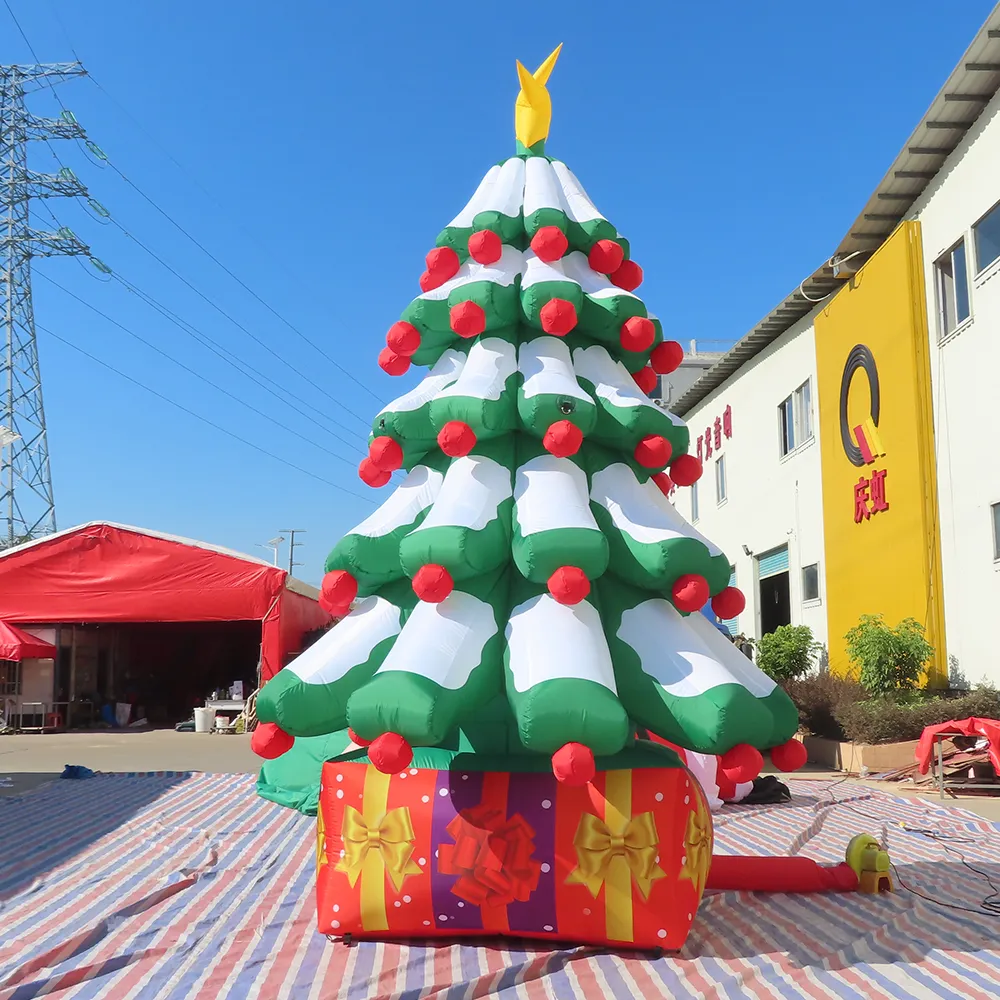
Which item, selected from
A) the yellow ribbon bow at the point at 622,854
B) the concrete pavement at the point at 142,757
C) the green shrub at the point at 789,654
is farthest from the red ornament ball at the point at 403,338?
the green shrub at the point at 789,654

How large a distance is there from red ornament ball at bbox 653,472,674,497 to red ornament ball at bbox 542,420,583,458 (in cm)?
103

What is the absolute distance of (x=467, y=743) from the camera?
5.15 meters

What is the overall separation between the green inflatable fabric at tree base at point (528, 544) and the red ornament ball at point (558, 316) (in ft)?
0.04

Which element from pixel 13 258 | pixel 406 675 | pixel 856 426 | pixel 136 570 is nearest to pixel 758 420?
pixel 856 426

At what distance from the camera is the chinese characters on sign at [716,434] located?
2380cm

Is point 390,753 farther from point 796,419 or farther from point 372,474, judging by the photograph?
point 796,419

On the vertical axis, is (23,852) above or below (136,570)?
below

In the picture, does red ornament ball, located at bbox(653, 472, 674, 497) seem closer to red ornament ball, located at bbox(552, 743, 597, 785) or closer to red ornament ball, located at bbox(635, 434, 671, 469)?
red ornament ball, located at bbox(635, 434, 671, 469)

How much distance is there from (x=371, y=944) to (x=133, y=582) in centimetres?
1628

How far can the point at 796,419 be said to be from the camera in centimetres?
1970

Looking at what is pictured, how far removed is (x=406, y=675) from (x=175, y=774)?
8.52m

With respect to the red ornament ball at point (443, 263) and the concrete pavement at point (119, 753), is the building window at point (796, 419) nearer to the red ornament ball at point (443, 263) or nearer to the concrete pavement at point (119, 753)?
the concrete pavement at point (119, 753)

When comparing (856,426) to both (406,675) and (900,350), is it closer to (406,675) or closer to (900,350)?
(900,350)

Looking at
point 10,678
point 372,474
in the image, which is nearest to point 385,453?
point 372,474
